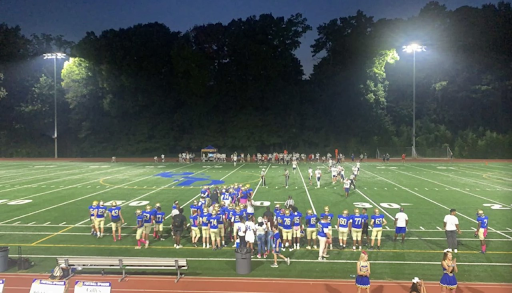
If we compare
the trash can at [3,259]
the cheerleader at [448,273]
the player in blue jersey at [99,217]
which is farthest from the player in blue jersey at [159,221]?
the cheerleader at [448,273]

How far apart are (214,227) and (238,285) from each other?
11.2ft

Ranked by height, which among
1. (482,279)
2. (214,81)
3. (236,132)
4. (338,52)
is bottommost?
(482,279)

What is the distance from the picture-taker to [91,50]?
210 ft

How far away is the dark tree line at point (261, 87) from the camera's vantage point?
62.2 metres

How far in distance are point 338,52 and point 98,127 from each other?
140 feet

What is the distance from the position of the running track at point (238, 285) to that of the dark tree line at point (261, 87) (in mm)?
53895

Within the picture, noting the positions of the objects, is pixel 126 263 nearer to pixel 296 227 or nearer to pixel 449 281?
pixel 296 227

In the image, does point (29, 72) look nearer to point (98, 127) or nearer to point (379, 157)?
point (98, 127)

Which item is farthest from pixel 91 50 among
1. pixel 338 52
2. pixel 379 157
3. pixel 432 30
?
pixel 432 30

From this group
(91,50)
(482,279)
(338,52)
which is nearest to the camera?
(482,279)

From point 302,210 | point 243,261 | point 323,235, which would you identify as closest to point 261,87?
point 302,210

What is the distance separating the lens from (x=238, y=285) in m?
11.0

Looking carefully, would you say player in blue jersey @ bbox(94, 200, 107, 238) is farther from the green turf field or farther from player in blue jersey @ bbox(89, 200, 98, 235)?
the green turf field

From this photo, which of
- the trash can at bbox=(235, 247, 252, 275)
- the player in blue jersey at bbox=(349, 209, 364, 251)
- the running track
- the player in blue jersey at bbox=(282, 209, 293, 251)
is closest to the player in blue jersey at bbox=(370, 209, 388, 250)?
the player in blue jersey at bbox=(349, 209, 364, 251)
